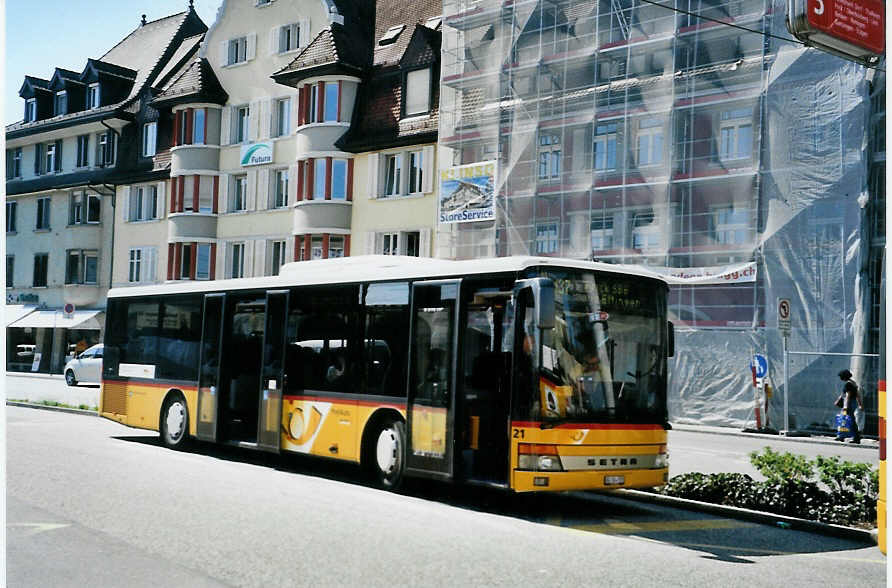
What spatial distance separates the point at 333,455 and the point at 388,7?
32.3 meters

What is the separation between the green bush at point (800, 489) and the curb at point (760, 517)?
0.58 ft

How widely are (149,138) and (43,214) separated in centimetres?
732

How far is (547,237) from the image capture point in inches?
1253

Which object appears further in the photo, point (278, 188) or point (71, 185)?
point (71, 185)

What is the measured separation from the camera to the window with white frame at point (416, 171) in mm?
37581

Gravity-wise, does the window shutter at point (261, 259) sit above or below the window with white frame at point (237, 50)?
below

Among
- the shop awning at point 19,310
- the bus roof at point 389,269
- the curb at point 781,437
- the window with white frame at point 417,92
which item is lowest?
the curb at point 781,437

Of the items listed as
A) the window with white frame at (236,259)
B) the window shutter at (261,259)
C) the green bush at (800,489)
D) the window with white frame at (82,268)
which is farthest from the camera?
the window with white frame at (82,268)

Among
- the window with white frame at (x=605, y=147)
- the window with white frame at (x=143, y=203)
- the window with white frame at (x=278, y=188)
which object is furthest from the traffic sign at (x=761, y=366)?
the window with white frame at (x=143, y=203)

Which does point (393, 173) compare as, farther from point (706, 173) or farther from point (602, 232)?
point (706, 173)

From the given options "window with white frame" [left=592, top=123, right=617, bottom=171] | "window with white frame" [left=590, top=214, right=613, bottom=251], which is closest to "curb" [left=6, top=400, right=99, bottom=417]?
"window with white frame" [left=590, top=214, right=613, bottom=251]

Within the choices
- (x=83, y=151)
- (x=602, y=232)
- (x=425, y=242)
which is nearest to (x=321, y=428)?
(x=602, y=232)

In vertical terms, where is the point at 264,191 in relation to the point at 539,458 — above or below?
above

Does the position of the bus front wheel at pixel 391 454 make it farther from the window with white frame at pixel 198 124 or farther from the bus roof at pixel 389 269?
the window with white frame at pixel 198 124
